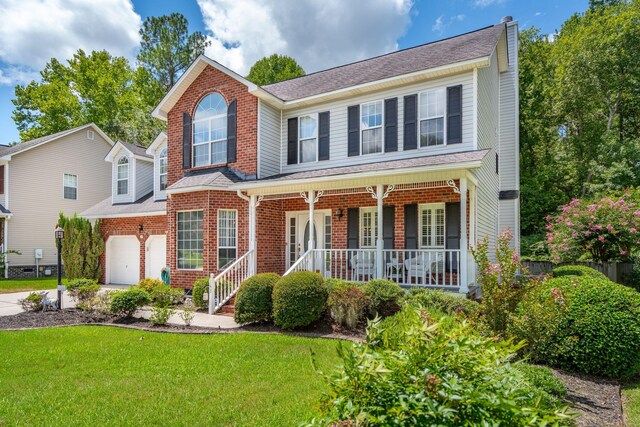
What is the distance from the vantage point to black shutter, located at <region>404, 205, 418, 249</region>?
38.6ft

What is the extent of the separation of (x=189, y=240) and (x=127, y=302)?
362 centimetres

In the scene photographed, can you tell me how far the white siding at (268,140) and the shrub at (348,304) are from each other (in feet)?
19.4

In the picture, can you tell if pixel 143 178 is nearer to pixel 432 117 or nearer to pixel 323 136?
pixel 323 136

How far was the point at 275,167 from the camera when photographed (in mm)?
13703

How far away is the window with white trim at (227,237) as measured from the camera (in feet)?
41.3

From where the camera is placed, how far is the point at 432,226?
11.6 meters

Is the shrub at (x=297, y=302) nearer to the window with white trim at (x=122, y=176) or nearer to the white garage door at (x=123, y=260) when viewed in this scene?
the white garage door at (x=123, y=260)

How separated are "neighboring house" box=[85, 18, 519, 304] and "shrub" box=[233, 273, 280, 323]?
1770 millimetres

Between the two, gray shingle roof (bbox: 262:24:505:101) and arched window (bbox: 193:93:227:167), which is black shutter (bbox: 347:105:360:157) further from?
arched window (bbox: 193:93:227:167)

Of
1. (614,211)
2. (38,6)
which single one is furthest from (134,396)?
(38,6)

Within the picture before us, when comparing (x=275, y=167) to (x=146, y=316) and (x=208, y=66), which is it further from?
(x=146, y=316)

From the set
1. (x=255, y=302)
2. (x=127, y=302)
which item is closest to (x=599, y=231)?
(x=255, y=302)

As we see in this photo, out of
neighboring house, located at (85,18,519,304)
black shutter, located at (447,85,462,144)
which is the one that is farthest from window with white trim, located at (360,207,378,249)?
black shutter, located at (447,85,462,144)

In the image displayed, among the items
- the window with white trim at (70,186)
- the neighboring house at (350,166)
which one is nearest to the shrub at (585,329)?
the neighboring house at (350,166)
